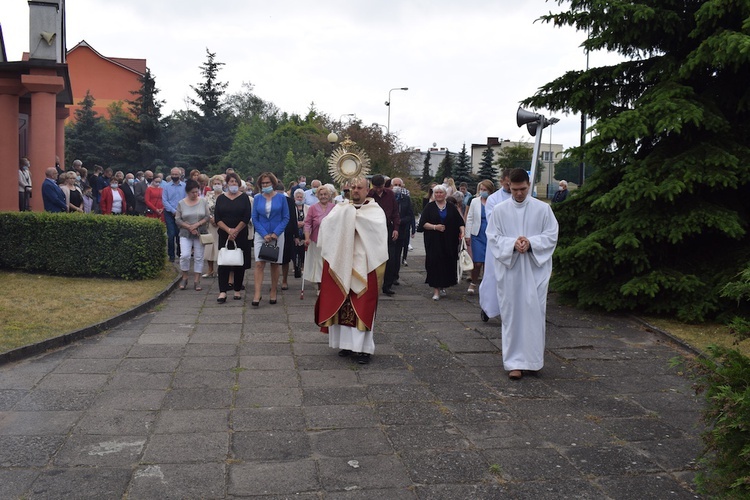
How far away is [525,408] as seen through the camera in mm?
6395

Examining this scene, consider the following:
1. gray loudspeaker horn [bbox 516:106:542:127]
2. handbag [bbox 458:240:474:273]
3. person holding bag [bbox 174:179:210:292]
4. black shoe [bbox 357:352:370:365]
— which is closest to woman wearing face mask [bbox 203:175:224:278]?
person holding bag [bbox 174:179:210:292]

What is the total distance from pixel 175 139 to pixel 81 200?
3951cm

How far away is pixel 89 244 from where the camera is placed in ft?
42.4

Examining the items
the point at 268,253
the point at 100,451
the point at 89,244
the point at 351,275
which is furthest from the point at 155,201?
the point at 100,451

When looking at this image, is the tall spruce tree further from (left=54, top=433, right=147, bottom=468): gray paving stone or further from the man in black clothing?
(left=54, top=433, right=147, bottom=468): gray paving stone

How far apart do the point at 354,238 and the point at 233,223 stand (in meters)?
4.10

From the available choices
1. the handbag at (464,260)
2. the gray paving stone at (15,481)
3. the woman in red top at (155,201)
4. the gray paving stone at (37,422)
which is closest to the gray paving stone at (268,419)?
the gray paving stone at (37,422)

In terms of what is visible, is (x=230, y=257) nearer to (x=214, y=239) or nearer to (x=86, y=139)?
(x=214, y=239)

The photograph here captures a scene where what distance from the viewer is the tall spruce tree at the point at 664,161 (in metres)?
9.95

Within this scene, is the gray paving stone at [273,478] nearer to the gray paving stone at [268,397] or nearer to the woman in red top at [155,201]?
the gray paving stone at [268,397]

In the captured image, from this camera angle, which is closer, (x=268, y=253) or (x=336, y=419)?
(x=336, y=419)

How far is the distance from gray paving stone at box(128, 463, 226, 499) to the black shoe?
3.10 metres

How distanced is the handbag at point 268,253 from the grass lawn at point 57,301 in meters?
1.79

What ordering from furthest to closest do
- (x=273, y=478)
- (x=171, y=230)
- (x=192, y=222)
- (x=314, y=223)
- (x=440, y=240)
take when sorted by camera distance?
(x=171, y=230)
(x=192, y=222)
(x=440, y=240)
(x=314, y=223)
(x=273, y=478)
